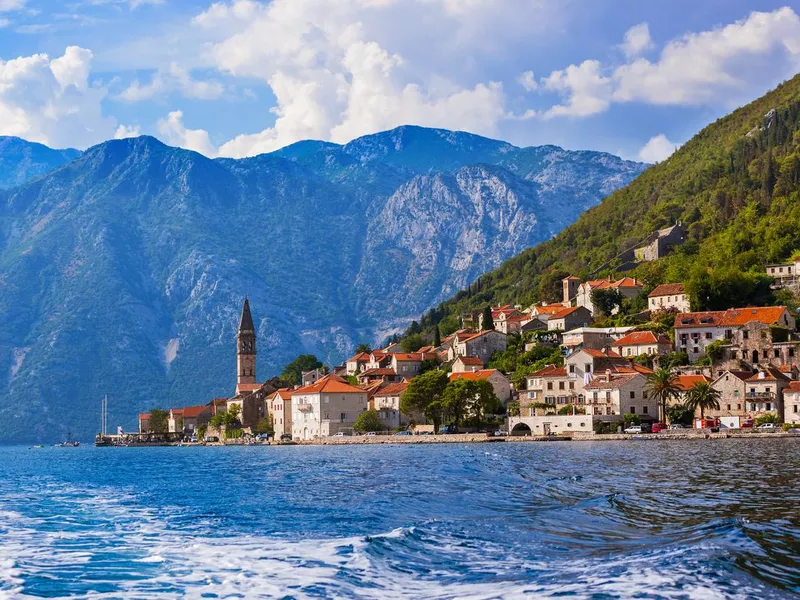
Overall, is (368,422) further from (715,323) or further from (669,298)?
(715,323)

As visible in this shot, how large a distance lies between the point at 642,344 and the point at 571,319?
21.3 metres

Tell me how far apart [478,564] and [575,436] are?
73.3 meters

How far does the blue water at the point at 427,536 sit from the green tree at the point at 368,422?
66.2m

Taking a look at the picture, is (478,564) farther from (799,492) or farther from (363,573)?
(799,492)

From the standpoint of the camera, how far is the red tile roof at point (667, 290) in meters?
119

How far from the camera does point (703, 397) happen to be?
91.8 m

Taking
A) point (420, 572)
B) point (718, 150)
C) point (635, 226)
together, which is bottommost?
point (420, 572)

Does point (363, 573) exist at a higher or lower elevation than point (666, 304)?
lower

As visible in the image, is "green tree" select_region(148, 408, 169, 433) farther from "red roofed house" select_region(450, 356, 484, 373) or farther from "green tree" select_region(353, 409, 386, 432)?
"red roofed house" select_region(450, 356, 484, 373)

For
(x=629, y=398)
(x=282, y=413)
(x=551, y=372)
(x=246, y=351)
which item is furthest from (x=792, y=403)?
(x=246, y=351)

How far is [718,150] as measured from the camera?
640 ft

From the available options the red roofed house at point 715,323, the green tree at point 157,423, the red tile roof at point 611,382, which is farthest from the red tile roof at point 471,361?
the green tree at point 157,423

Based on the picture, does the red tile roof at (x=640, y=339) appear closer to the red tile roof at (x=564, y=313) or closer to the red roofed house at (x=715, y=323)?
the red roofed house at (x=715, y=323)

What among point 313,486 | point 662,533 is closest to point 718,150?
point 313,486
